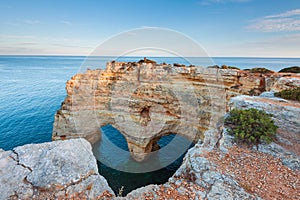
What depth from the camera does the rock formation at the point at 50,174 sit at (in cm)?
374

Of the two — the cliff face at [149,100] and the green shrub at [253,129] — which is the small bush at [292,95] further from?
the cliff face at [149,100]

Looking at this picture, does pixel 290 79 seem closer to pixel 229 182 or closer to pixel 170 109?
pixel 170 109

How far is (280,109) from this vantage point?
746 centimetres

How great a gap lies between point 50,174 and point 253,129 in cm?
713

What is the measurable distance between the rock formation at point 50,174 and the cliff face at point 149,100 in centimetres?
1309

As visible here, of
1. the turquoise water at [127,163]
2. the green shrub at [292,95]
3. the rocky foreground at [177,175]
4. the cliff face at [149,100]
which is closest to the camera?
the rocky foreground at [177,175]

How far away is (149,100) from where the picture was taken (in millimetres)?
17766

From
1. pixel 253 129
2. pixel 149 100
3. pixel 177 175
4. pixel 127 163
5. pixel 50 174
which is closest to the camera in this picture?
pixel 50 174

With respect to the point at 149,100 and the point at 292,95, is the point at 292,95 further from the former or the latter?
the point at 149,100

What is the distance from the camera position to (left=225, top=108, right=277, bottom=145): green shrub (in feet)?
19.5

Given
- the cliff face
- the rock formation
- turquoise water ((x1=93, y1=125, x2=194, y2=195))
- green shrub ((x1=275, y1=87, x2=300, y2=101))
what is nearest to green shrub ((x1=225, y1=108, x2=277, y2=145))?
green shrub ((x1=275, y1=87, x2=300, y2=101))

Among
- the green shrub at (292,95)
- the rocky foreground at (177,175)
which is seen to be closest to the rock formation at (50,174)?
the rocky foreground at (177,175)

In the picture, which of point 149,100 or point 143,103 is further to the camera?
point 143,103

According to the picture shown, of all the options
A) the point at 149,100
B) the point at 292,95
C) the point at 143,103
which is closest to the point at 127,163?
the point at 143,103
